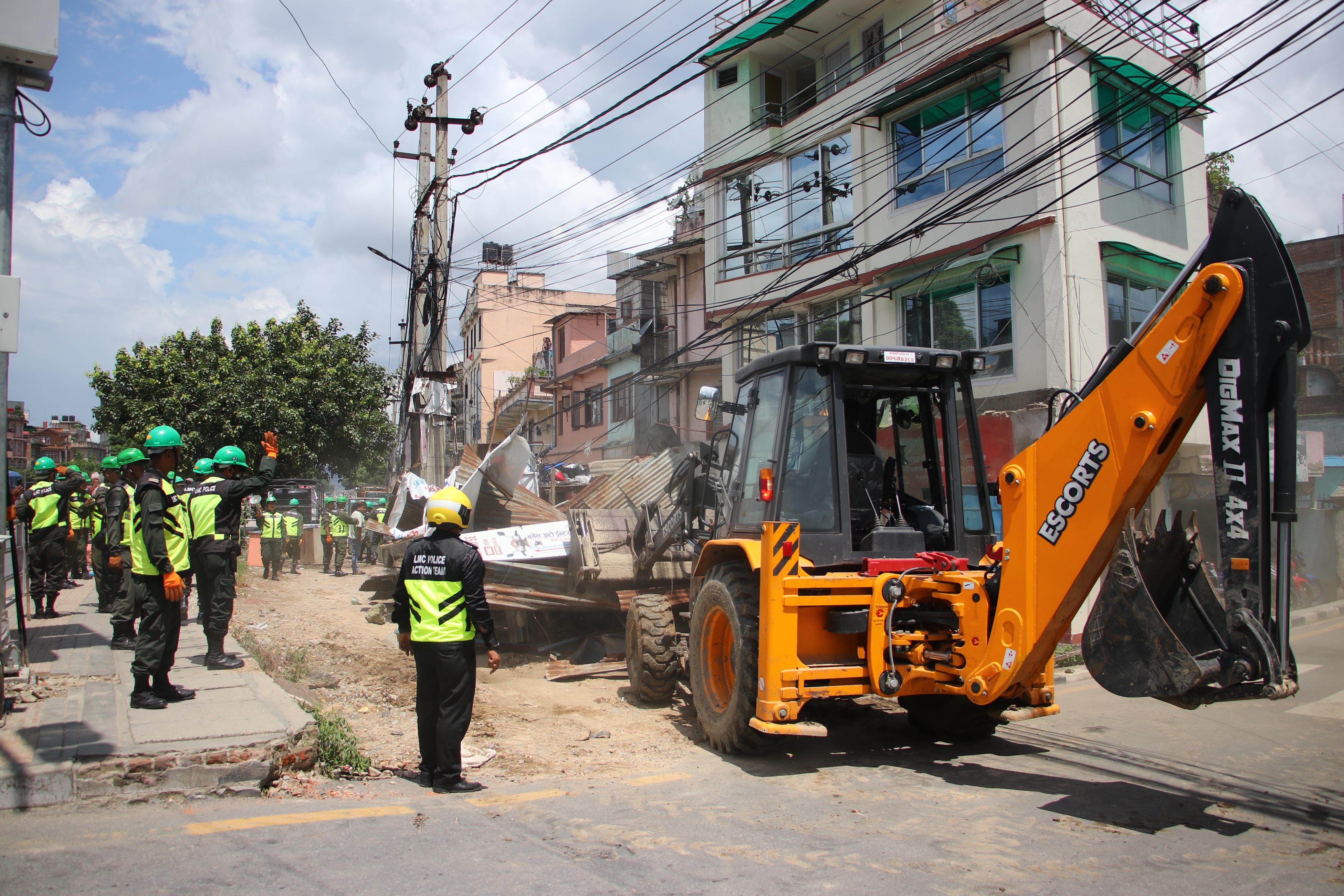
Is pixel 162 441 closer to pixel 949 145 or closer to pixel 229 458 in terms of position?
pixel 229 458

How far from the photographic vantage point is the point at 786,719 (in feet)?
17.5

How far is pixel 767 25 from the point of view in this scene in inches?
664

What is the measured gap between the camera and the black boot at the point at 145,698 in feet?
19.2

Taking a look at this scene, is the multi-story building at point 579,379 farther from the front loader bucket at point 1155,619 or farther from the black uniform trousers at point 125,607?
the front loader bucket at point 1155,619

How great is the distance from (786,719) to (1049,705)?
1.81m

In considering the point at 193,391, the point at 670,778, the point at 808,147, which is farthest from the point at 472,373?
the point at 670,778

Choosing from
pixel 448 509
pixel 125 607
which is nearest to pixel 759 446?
pixel 448 509

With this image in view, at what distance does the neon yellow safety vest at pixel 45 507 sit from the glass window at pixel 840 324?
37.6 feet

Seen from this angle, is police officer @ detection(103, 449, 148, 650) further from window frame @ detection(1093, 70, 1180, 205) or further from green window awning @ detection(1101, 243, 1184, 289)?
green window awning @ detection(1101, 243, 1184, 289)

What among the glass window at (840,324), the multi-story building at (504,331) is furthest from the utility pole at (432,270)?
the multi-story building at (504,331)

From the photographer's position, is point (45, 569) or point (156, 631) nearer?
point (156, 631)

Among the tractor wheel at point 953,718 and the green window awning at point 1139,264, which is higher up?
the green window awning at point 1139,264

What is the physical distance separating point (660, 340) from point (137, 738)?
2020 cm

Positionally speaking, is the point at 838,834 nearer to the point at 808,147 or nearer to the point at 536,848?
the point at 536,848
